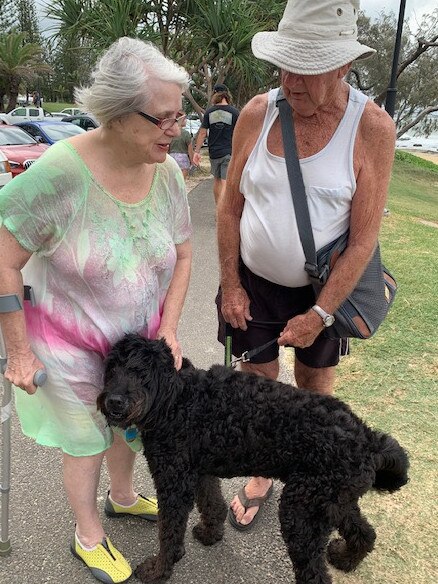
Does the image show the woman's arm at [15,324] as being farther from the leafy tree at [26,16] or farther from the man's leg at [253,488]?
the leafy tree at [26,16]

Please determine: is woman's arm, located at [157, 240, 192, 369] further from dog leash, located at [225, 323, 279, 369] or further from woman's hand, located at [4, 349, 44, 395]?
woman's hand, located at [4, 349, 44, 395]

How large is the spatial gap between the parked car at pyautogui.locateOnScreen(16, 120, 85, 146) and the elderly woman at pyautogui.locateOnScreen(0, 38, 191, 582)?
552 inches

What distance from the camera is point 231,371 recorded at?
2.22 m

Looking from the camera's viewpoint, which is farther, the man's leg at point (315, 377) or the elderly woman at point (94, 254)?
the man's leg at point (315, 377)

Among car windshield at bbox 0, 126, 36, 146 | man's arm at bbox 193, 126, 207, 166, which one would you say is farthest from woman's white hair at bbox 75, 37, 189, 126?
car windshield at bbox 0, 126, 36, 146

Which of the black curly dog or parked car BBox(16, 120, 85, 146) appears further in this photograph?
parked car BBox(16, 120, 85, 146)

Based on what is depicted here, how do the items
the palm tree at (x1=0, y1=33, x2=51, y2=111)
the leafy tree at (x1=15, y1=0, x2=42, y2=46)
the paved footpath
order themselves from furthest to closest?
the leafy tree at (x1=15, y1=0, x2=42, y2=46) < the palm tree at (x1=0, y1=33, x2=51, y2=111) < the paved footpath

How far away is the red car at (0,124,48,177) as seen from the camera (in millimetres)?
10742

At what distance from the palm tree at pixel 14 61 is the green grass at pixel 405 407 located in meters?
47.1

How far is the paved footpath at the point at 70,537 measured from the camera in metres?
2.34

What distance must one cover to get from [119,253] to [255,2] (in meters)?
12.1

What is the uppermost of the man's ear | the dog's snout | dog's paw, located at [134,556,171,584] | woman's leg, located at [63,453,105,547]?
the man's ear

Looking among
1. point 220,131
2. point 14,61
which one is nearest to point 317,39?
point 220,131

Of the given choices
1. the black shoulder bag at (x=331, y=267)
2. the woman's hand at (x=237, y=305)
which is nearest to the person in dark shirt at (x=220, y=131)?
the woman's hand at (x=237, y=305)
